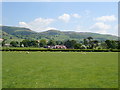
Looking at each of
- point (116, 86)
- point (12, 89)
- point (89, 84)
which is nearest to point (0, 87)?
point (12, 89)

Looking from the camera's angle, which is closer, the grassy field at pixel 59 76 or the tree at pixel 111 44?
the grassy field at pixel 59 76

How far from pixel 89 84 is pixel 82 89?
4.33 ft

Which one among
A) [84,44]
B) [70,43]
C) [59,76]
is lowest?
[59,76]

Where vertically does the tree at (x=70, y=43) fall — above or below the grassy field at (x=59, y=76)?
above

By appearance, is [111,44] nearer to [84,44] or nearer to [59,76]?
[84,44]

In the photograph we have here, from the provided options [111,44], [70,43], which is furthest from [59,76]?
[70,43]

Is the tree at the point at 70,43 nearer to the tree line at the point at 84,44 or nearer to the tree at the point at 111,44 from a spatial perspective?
the tree line at the point at 84,44

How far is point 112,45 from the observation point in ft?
381

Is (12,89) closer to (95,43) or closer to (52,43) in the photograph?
(95,43)

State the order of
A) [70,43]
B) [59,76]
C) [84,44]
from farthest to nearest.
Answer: [70,43] < [84,44] < [59,76]

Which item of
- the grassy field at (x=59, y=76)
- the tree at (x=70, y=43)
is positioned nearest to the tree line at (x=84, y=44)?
the tree at (x=70, y=43)

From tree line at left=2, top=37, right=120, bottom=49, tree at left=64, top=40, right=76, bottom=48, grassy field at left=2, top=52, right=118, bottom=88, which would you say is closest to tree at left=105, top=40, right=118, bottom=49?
tree line at left=2, top=37, right=120, bottom=49

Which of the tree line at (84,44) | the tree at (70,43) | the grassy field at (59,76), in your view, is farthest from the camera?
the tree at (70,43)

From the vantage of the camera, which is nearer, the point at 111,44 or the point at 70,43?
the point at 111,44
